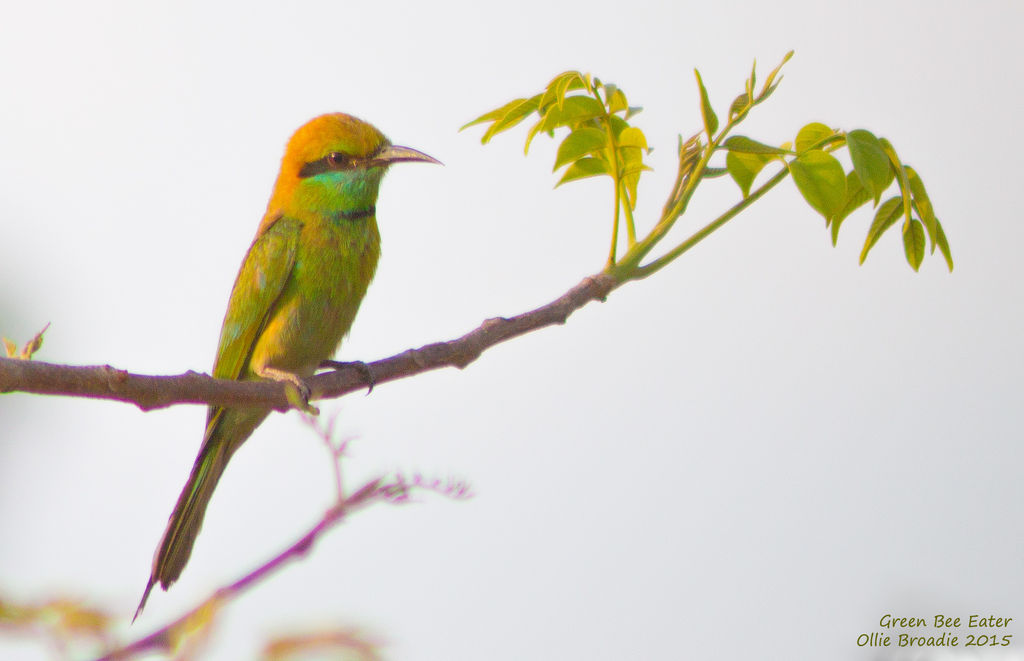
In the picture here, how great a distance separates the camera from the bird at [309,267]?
168 cm

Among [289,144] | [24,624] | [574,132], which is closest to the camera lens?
[24,624]

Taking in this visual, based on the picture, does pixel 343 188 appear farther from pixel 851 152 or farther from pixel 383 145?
pixel 851 152

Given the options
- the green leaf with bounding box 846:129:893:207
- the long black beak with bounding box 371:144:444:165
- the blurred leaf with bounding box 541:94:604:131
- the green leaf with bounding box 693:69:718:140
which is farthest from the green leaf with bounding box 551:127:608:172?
the long black beak with bounding box 371:144:444:165

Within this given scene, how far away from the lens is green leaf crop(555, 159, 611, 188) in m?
1.16

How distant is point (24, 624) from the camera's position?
35cm

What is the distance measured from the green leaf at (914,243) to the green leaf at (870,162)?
0.35 feet

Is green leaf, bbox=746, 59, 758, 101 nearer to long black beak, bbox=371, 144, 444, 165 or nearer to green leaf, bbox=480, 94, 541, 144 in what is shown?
green leaf, bbox=480, 94, 541, 144

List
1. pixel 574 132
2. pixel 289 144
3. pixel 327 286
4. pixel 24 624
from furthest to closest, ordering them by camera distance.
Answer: pixel 289 144 → pixel 327 286 → pixel 574 132 → pixel 24 624

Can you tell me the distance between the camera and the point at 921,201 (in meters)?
1.12

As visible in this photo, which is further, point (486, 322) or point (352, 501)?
point (486, 322)

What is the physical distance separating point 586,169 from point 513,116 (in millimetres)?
118

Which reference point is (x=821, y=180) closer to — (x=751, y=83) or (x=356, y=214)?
(x=751, y=83)

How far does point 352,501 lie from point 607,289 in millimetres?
710

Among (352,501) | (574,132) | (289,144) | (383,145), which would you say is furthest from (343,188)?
Result: (352,501)
